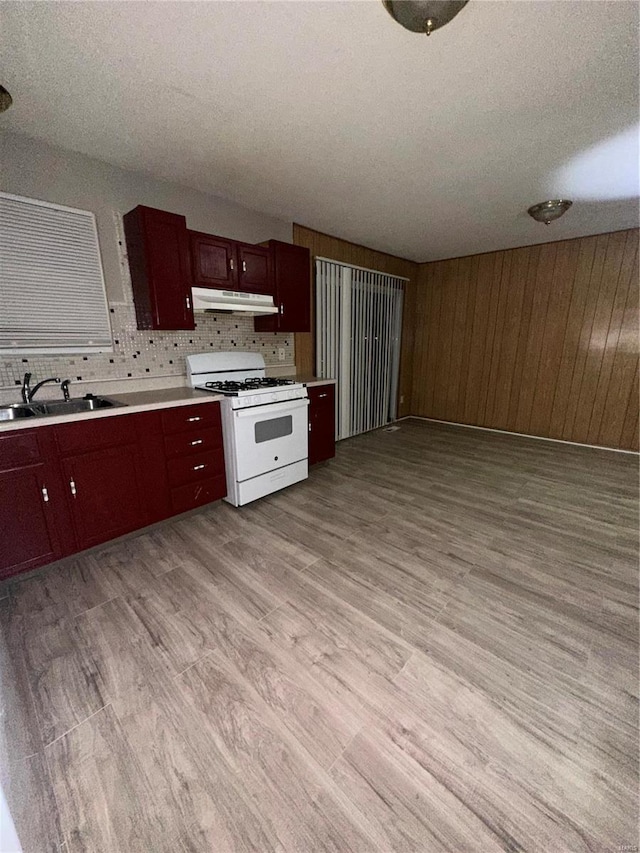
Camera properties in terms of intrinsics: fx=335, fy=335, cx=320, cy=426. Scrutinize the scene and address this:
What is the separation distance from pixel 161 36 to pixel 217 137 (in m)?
0.68

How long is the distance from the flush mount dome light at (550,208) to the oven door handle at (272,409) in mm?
2661

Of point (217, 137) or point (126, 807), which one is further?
point (217, 137)

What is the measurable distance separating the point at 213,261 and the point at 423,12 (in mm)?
1995

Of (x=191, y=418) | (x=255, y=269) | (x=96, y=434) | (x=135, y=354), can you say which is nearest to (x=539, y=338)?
(x=255, y=269)

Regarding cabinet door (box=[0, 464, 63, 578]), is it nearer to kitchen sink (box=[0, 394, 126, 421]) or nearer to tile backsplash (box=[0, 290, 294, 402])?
kitchen sink (box=[0, 394, 126, 421])

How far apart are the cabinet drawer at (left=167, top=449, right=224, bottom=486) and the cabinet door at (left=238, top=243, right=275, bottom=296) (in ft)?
4.87

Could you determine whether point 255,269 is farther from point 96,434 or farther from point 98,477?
point 98,477

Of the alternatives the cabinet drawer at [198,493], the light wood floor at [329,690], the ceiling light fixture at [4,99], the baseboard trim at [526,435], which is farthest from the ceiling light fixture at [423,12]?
the baseboard trim at [526,435]

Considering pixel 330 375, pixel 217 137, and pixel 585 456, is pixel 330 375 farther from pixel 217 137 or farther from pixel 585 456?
pixel 585 456

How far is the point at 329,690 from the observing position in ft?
4.36

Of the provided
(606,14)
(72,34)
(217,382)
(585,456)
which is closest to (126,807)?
(217,382)

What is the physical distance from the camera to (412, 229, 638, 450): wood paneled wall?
3881mm

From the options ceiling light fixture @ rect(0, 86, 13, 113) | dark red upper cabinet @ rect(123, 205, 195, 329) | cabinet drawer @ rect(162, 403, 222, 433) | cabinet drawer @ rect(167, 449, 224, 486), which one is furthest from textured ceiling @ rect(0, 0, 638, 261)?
cabinet drawer @ rect(167, 449, 224, 486)

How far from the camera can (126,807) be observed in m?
0.99
